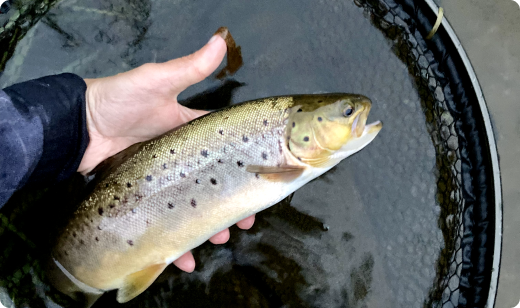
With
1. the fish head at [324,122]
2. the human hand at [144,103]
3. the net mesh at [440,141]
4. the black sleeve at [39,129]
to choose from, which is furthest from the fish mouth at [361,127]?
the black sleeve at [39,129]

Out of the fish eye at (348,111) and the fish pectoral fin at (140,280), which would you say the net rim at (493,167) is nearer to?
the fish eye at (348,111)

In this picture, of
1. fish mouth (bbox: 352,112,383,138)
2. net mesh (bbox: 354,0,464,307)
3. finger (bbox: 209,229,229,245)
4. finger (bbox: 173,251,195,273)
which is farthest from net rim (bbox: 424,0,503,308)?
finger (bbox: 173,251,195,273)

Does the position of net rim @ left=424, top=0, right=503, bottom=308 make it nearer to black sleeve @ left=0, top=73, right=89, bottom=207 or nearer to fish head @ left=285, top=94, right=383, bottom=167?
fish head @ left=285, top=94, right=383, bottom=167

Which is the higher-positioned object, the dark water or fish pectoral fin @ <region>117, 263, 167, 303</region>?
the dark water

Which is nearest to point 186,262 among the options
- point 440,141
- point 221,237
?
point 221,237

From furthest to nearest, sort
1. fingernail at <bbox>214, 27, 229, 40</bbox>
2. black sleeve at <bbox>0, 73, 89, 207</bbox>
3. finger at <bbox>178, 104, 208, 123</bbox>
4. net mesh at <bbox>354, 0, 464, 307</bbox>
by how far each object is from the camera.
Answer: finger at <bbox>178, 104, 208, 123</bbox> → net mesh at <bbox>354, 0, 464, 307</bbox> → fingernail at <bbox>214, 27, 229, 40</bbox> → black sleeve at <bbox>0, 73, 89, 207</bbox>

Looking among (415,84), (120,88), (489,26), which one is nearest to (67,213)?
(120,88)
